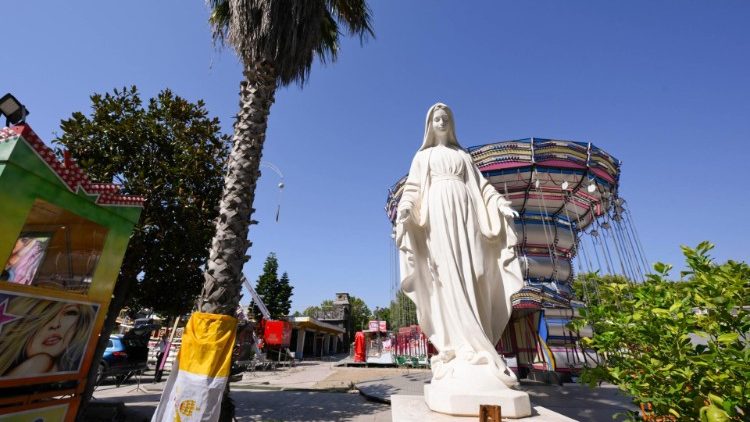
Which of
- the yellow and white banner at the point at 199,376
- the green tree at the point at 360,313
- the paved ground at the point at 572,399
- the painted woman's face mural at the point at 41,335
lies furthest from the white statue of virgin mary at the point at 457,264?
the green tree at the point at 360,313

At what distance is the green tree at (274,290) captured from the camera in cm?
3219

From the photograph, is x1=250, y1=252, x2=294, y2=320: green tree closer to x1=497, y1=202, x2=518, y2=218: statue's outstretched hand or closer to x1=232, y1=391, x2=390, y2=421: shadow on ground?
→ x1=232, y1=391, x2=390, y2=421: shadow on ground

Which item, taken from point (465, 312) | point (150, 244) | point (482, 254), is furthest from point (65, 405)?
point (482, 254)

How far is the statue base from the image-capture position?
2.56m

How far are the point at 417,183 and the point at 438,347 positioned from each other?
1.85 m

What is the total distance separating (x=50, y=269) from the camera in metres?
3.87

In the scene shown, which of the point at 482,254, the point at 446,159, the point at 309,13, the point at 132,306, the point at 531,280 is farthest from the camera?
the point at 531,280

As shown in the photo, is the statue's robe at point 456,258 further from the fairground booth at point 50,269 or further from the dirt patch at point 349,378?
the dirt patch at point 349,378

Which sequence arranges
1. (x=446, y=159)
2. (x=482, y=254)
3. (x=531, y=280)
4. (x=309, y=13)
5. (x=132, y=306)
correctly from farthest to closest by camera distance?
(x=531, y=280)
(x=132, y=306)
(x=309, y=13)
(x=446, y=159)
(x=482, y=254)

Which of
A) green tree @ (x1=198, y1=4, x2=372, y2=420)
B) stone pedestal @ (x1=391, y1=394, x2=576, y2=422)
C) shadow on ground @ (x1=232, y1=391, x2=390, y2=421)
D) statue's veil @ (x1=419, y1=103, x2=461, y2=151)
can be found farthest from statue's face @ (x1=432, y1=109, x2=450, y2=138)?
shadow on ground @ (x1=232, y1=391, x2=390, y2=421)

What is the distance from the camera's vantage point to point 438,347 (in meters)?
3.30

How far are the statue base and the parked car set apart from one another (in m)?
11.5

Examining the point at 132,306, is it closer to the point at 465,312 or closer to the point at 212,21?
the point at 212,21

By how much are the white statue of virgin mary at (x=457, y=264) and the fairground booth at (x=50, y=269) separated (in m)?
3.63
